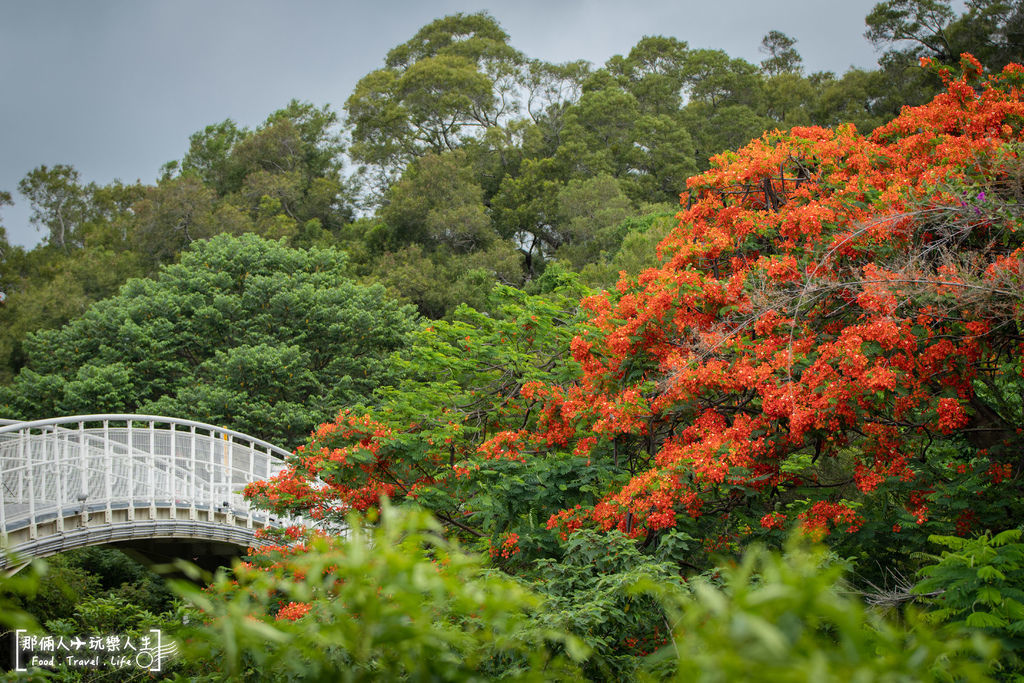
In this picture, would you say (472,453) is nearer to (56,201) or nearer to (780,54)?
(56,201)

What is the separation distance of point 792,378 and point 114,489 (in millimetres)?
8126

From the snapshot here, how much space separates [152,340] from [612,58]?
88.7 ft

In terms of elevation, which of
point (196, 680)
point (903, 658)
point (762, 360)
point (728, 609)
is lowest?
point (196, 680)

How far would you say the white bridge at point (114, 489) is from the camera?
342 inches

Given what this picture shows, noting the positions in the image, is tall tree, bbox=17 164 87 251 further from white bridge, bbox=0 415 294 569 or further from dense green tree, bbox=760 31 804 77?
dense green tree, bbox=760 31 804 77

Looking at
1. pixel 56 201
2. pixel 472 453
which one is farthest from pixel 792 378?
pixel 56 201

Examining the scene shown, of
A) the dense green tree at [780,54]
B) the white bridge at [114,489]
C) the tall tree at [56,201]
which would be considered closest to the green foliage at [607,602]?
the white bridge at [114,489]

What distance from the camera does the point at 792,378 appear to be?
5.62 metres

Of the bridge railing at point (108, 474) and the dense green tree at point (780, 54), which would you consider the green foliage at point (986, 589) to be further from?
the dense green tree at point (780, 54)

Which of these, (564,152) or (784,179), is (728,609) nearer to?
(784,179)

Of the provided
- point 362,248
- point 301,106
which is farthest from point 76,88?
point 362,248

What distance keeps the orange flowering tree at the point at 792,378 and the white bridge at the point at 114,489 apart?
2.80m

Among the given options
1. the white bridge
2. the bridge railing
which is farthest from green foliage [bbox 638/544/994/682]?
the bridge railing

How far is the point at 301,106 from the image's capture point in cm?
3769
